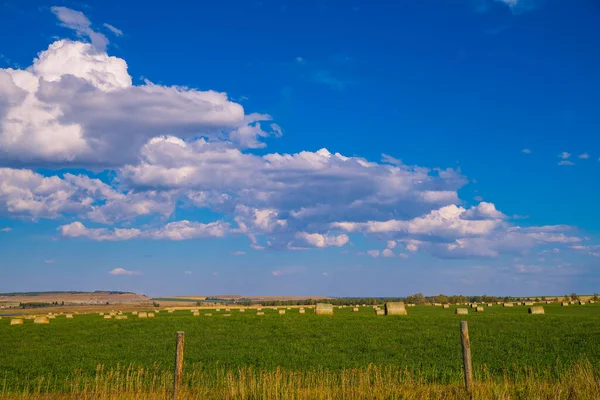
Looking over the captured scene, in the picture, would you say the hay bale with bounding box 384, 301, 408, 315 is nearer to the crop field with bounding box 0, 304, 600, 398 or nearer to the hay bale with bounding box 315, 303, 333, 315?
the hay bale with bounding box 315, 303, 333, 315

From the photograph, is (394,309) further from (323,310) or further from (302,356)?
(302,356)

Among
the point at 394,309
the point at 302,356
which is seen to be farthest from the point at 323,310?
the point at 302,356

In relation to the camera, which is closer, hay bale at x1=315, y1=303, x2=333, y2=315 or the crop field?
the crop field

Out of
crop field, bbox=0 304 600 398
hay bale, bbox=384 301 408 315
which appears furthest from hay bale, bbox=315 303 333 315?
crop field, bbox=0 304 600 398

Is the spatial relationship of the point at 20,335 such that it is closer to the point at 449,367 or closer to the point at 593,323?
the point at 449,367

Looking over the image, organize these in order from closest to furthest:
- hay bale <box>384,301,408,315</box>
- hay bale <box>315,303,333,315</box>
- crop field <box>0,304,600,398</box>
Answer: crop field <box>0,304,600,398</box> → hay bale <box>384,301,408,315</box> → hay bale <box>315,303,333,315</box>

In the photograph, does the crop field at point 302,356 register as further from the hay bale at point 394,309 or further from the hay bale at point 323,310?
the hay bale at point 323,310

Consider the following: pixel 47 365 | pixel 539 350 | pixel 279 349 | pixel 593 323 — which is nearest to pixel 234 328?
pixel 279 349

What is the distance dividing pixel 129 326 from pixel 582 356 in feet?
123

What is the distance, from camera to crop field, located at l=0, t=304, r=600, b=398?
1691 cm

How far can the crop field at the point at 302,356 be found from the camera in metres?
16.9

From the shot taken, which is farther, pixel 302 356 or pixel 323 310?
pixel 323 310

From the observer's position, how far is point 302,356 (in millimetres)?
25297

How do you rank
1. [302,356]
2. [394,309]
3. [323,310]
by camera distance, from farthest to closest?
1. [323,310]
2. [394,309]
3. [302,356]
